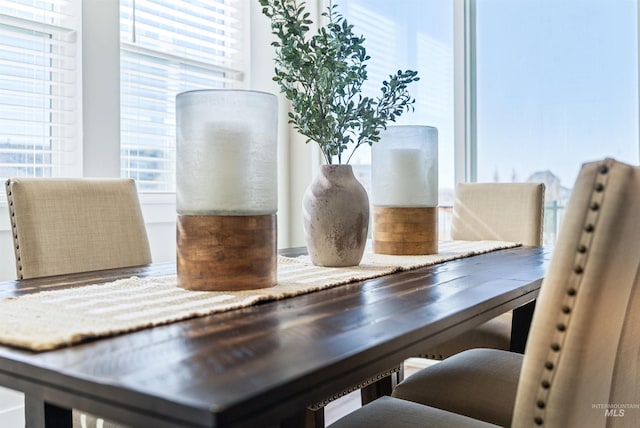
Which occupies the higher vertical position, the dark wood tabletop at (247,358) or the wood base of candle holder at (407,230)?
the wood base of candle holder at (407,230)

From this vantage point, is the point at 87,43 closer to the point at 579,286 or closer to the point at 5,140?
the point at 5,140

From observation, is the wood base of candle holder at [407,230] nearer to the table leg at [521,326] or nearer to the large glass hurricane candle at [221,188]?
the table leg at [521,326]

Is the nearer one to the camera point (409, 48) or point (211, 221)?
point (211, 221)

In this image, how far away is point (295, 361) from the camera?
2.14 feet

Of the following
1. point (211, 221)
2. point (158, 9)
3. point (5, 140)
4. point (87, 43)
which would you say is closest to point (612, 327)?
point (211, 221)

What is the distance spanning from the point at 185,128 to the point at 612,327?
78 centimetres

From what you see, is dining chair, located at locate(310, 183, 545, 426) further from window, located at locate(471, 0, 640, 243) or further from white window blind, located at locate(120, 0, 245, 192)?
white window blind, located at locate(120, 0, 245, 192)

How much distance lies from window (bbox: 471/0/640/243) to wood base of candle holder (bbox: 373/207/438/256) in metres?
1.59

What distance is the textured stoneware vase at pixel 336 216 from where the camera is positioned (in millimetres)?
1438

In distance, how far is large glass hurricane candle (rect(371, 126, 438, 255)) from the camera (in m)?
1.74

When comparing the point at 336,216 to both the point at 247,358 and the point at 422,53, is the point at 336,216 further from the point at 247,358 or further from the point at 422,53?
the point at 422,53

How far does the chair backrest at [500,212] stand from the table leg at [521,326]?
1.98 feet

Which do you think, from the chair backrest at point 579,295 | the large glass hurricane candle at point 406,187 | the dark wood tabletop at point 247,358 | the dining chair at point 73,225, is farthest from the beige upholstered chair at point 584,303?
the dining chair at point 73,225

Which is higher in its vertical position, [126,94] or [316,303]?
[126,94]
